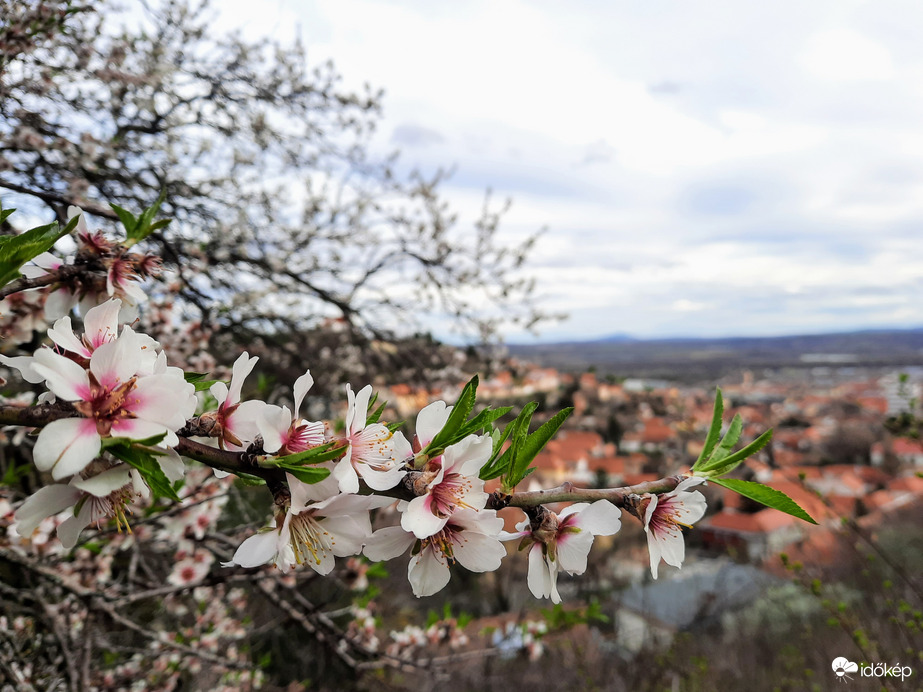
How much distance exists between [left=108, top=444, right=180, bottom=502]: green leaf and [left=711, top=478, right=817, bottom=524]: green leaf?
727mm

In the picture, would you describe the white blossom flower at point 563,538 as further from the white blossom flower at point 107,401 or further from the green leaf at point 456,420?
the white blossom flower at point 107,401

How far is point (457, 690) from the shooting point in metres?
7.55

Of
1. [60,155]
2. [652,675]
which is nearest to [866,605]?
[652,675]

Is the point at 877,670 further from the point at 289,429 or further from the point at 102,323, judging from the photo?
the point at 102,323

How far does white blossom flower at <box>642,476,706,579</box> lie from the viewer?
2.65ft

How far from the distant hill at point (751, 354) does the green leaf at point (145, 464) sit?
51467 mm

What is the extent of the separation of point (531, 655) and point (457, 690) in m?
4.10

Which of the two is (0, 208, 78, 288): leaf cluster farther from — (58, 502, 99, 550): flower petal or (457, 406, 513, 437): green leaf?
(457, 406, 513, 437): green leaf

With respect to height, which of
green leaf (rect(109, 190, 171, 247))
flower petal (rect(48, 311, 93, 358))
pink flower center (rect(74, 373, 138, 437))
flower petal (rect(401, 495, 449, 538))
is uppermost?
green leaf (rect(109, 190, 171, 247))

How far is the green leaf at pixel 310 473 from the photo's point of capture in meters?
0.59

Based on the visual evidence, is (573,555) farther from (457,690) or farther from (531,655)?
(457,690)

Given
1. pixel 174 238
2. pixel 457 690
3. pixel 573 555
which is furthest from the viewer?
pixel 457 690

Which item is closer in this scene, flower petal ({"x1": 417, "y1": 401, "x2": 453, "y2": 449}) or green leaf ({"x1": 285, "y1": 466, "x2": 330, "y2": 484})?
green leaf ({"x1": 285, "y1": 466, "x2": 330, "y2": 484})

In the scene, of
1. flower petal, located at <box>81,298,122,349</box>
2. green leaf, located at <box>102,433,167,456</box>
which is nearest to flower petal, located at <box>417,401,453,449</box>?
green leaf, located at <box>102,433,167,456</box>
